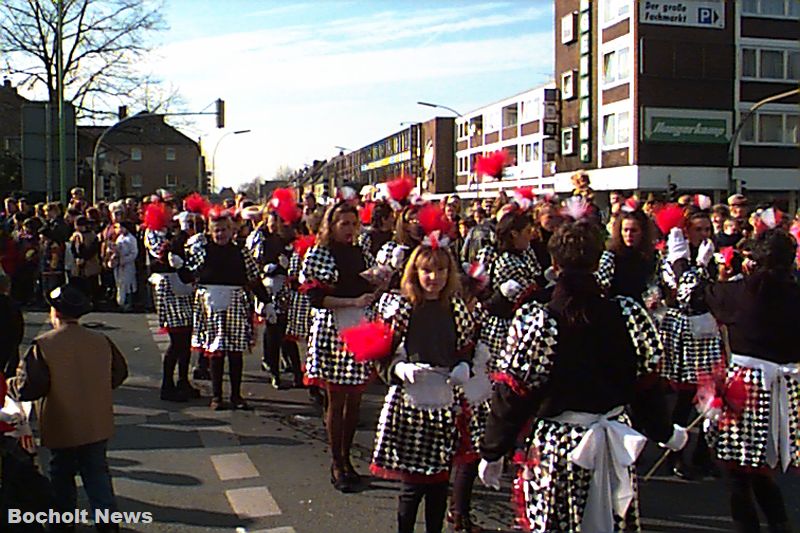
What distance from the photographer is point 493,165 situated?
9031 mm

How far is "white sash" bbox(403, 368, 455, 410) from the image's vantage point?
441 centimetres

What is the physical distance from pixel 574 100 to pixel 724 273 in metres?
40.9

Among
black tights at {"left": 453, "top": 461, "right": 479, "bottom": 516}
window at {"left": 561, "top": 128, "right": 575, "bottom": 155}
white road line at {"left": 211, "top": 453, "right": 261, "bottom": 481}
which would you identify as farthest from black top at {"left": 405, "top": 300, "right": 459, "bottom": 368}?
window at {"left": 561, "top": 128, "right": 575, "bottom": 155}

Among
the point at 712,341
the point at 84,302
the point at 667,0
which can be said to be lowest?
the point at 712,341

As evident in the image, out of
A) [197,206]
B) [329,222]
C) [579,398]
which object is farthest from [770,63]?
[579,398]

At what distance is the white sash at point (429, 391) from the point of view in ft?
14.5

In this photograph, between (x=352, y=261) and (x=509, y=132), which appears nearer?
(x=352, y=261)

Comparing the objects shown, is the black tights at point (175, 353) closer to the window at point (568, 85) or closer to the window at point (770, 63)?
the window at point (770, 63)

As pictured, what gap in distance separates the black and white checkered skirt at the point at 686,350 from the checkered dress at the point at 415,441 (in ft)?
9.28

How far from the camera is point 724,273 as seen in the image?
659cm

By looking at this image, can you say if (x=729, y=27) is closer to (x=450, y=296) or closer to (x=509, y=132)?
(x=509, y=132)

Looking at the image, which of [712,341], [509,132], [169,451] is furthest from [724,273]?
[509,132]

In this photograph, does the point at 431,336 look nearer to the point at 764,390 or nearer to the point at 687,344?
the point at 764,390

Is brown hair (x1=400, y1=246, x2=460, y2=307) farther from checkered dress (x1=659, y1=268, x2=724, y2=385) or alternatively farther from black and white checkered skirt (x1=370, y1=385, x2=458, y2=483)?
checkered dress (x1=659, y1=268, x2=724, y2=385)
